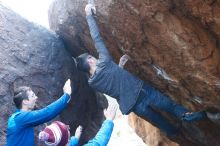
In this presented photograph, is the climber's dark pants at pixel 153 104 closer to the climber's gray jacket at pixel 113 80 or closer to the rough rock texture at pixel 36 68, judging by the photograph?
the climber's gray jacket at pixel 113 80

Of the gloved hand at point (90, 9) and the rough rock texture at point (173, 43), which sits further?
the gloved hand at point (90, 9)

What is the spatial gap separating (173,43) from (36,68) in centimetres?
434

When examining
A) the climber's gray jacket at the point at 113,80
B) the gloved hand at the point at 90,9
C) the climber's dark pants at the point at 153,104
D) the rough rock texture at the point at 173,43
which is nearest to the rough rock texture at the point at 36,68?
the rough rock texture at the point at 173,43

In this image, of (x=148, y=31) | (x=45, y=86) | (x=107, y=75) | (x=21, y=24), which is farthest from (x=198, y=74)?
(x=21, y=24)

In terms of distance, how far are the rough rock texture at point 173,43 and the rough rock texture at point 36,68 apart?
156 cm

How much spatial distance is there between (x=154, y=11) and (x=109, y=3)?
1.00 m

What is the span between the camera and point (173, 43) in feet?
18.6

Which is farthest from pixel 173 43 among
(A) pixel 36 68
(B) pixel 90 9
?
(A) pixel 36 68

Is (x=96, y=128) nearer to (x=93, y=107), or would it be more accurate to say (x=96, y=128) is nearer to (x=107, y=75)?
(x=93, y=107)

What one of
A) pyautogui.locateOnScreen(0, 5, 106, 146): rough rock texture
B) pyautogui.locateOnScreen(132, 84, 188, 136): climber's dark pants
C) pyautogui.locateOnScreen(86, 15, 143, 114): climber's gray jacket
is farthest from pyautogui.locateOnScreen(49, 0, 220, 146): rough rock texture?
pyautogui.locateOnScreen(0, 5, 106, 146): rough rock texture

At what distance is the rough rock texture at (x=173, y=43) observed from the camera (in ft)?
17.1

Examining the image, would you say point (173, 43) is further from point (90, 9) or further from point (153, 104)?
point (90, 9)

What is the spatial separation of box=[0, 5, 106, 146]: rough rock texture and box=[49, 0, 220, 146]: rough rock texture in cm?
156

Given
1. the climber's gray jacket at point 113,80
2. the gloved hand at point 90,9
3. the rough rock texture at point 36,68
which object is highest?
the gloved hand at point 90,9
